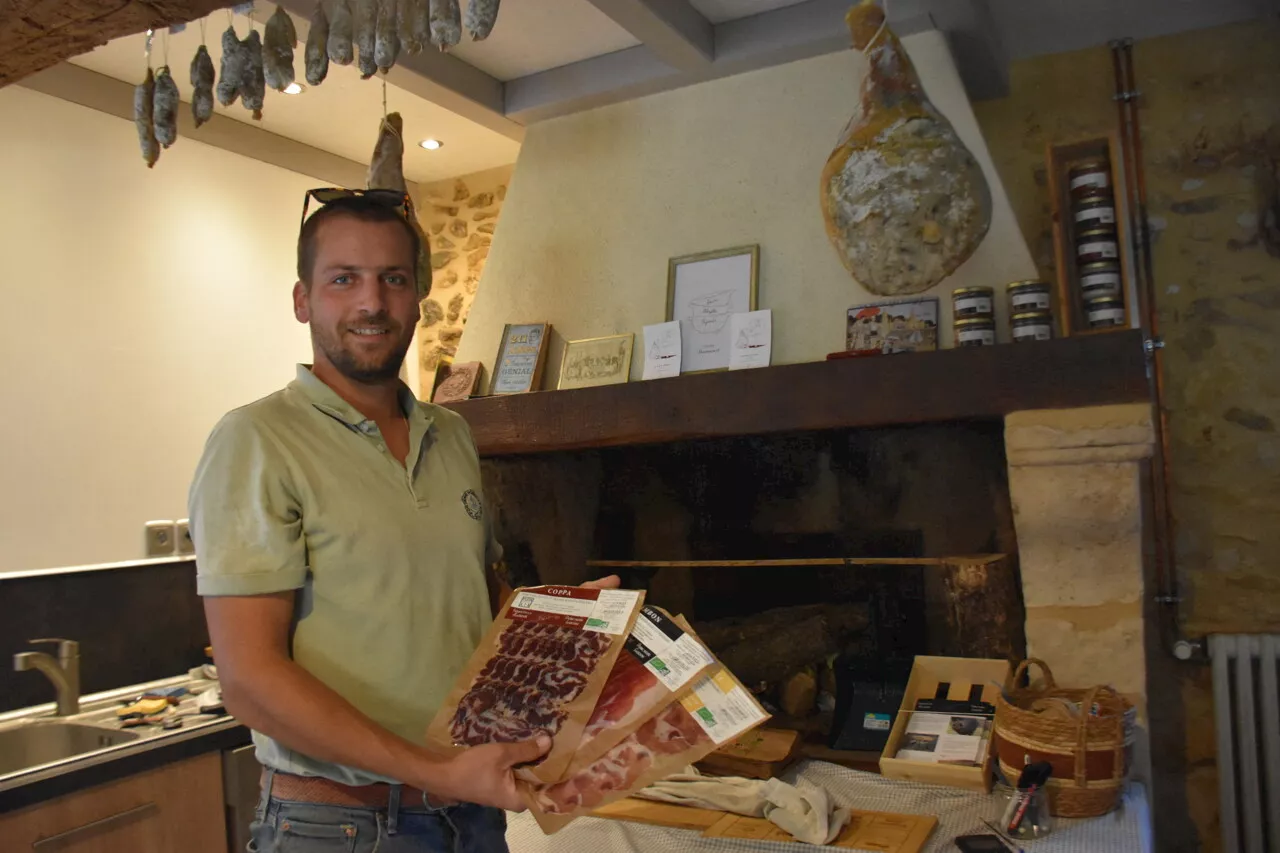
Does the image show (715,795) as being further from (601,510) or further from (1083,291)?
(1083,291)

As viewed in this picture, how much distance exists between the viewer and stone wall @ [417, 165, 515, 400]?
13.2ft

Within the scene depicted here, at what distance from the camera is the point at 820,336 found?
2.53 metres

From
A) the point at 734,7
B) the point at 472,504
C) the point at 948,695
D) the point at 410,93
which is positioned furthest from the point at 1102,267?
the point at 410,93

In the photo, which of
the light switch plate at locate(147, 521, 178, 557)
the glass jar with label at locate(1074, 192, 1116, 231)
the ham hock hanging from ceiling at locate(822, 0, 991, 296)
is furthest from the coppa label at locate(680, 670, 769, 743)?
the light switch plate at locate(147, 521, 178, 557)

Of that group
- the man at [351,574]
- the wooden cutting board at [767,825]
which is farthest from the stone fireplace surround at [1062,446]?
the man at [351,574]

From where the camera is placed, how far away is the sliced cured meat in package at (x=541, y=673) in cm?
117

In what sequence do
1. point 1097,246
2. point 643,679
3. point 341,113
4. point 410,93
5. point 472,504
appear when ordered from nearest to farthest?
point 643,679 → point 472,504 → point 1097,246 → point 410,93 → point 341,113

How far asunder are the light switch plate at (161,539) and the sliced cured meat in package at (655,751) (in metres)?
2.38

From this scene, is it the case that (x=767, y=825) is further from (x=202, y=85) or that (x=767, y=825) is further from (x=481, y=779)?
(x=202, y=85)

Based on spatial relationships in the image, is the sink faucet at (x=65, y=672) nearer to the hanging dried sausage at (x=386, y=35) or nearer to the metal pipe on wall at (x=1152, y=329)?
the hanging dried sausage at (x=386, y=35)

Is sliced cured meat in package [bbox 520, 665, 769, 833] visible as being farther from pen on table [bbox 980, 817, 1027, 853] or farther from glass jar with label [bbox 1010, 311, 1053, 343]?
glass jar with label [bbox 1010, 311, 1053, 343]

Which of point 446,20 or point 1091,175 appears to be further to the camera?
point 1091,175

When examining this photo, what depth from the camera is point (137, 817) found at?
2213mm

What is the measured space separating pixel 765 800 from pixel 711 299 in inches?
52.6
